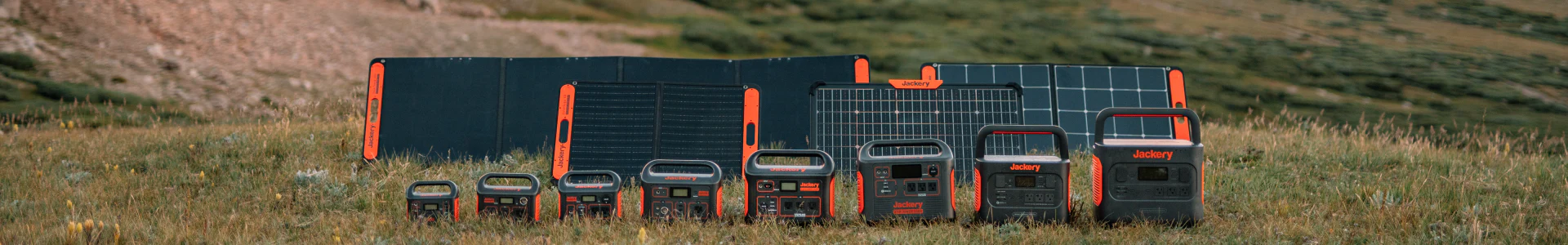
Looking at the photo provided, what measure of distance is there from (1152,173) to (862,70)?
4671mm

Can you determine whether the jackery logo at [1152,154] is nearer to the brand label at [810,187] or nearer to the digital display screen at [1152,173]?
the digital display screen at [1152,173]

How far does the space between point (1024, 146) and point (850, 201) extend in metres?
3.36

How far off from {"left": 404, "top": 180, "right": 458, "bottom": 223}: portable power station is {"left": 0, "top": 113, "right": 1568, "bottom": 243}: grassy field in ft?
0.33

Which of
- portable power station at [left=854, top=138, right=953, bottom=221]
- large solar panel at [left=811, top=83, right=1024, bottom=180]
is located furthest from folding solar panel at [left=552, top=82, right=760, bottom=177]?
portable power station at [left=854, top=138, right=953, bottom=221]

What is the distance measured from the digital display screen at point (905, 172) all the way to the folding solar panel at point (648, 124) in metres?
2.70

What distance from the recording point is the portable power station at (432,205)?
7.07m

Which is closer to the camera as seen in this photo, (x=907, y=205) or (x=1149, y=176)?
(x=1149, y=176)

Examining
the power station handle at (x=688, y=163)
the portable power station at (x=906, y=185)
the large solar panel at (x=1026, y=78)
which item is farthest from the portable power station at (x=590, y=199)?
the large solar panel at (x=1026, y=78)

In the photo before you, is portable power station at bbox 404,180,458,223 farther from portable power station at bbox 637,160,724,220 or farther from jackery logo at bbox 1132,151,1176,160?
jackery logo at bbox 1132,151,1176,160

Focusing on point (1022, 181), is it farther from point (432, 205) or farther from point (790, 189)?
point (432, 205)

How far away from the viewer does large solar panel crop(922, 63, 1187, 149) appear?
36.8 ft

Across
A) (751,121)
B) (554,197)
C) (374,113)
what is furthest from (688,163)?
(374,113)

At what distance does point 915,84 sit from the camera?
999 cm

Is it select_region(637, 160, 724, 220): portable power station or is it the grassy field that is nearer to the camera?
the grassy field
